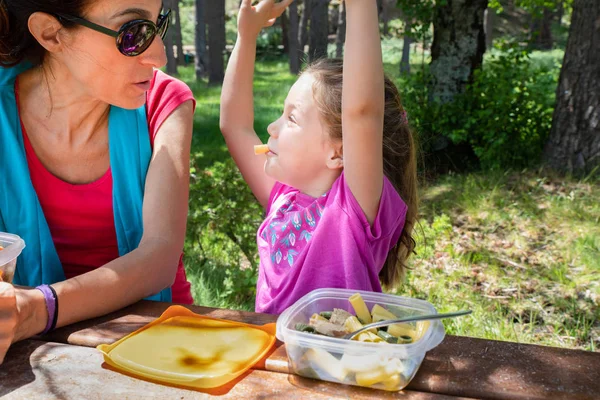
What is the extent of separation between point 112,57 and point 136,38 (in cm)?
10

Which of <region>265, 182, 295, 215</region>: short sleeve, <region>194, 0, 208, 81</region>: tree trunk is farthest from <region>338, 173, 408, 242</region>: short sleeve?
<region>194, 0, 208, 81</region>: tree trunk

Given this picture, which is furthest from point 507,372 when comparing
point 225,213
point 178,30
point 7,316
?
point 178,30

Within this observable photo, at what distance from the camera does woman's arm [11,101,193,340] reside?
4.95ft

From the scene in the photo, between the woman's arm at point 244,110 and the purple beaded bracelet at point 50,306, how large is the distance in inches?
35.9

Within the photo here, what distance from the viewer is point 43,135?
6.93 ft

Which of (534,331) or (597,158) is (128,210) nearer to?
(534,331)

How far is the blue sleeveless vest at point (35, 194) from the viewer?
6.64 ft

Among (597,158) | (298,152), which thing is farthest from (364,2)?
(597,158)

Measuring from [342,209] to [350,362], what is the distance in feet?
2.10

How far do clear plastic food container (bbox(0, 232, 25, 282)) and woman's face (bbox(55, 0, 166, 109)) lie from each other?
502mm

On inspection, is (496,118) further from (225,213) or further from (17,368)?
(17,368)

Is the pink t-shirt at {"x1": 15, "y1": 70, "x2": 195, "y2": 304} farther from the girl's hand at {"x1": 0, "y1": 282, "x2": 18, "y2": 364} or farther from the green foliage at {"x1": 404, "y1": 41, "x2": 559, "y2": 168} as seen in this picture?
the green foliage at {"x1": 404, "y1": 41, "x2": 559, "y2": 168}

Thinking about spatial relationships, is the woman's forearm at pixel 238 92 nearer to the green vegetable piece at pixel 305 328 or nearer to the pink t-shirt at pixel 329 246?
the pink t-shirt at pixel 329 246

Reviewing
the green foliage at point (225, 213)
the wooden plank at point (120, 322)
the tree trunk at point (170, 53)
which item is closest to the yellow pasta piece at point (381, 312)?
the wooden plank at point (120, 322)
